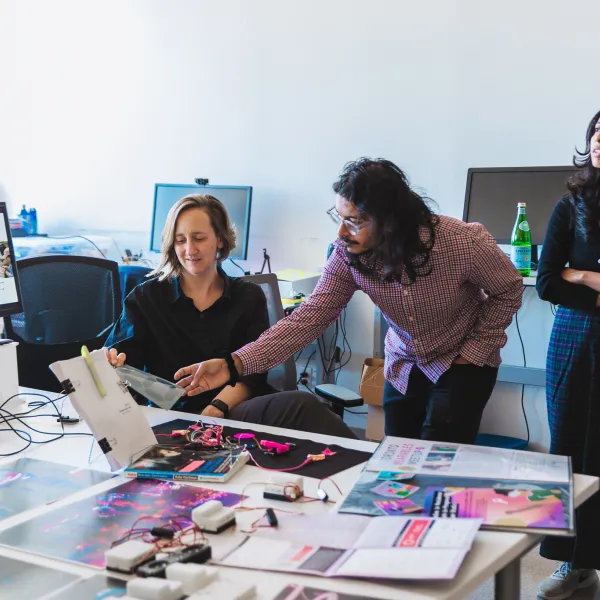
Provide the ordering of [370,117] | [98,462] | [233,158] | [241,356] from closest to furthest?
[98,462] < [241,356] < [370,117] < [233,158]

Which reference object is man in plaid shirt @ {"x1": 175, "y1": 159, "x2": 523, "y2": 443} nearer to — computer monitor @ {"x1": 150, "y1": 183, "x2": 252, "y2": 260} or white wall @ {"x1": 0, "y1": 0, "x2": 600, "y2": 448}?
white wall @ {"x1": 0, "y1": 0, "x2": 600, "y2": 448}

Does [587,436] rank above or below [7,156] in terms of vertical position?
below

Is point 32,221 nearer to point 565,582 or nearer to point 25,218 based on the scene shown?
point 25,218

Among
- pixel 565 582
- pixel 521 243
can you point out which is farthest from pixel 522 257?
pixel 565 582

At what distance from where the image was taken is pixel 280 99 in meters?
4.19

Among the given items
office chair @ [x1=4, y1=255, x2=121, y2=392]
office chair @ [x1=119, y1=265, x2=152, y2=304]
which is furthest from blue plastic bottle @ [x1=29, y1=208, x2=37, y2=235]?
office chair @ [x1=4, y1=255, x2=121, y2=392]

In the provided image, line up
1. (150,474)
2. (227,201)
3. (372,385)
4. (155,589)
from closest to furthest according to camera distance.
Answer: (155,589) → (150,474) → (372,385) → (227,201)

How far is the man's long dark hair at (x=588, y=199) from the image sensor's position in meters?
2.13

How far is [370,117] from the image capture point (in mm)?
3938

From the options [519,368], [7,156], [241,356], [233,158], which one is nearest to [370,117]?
[233,158]

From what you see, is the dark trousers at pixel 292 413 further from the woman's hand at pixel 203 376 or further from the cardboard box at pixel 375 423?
the cardboard box at pixel 375 423

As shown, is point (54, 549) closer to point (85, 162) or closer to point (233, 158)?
point (233, 158)

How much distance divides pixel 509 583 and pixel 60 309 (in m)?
1.89

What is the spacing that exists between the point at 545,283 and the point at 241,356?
35.9 inches
